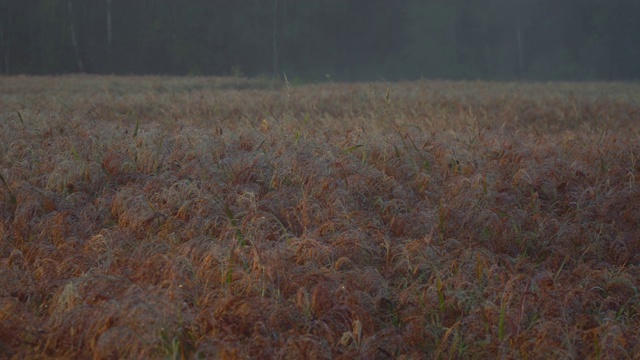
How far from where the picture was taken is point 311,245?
3904 millimetres

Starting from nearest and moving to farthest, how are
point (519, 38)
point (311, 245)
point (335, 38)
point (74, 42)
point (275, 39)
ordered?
point (311, 245), point (74, 42), point (275, 39), point (335, 38), point (519, 38)

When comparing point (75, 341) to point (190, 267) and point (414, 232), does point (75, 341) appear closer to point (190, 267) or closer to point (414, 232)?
point (190, 267)

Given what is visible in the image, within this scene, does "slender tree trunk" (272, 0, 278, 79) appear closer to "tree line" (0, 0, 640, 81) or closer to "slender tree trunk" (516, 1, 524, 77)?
"tree line" (0, 0, 640, 81)

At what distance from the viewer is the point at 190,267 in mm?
3629

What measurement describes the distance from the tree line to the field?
26115 millimetres

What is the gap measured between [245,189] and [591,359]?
2452mm

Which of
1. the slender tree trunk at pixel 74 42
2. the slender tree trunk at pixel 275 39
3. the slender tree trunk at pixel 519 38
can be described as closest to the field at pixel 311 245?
the slender tree trunk at pixel 74 42

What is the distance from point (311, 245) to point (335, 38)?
33.1 metres

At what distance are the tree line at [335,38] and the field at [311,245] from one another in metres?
26.1

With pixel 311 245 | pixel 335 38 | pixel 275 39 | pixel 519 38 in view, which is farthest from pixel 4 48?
pixel 311 245

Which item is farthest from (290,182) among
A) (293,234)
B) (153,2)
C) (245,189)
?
(153,2)

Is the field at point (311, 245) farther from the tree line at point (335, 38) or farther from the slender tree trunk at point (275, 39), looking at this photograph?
the slender tree trunk at point (275, 39)

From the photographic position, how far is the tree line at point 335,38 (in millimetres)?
30719

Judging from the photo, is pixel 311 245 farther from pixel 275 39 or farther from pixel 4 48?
pixel 275 39
